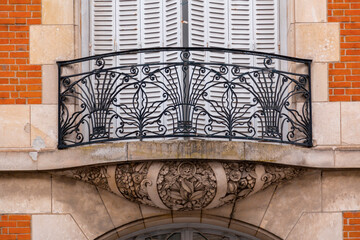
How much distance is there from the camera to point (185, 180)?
1481 centimetres

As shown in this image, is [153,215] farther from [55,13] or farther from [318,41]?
[318,41]

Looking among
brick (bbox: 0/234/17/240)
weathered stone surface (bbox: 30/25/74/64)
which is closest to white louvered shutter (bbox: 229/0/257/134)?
weathered stone surface (bbox: 30/25/74/64)

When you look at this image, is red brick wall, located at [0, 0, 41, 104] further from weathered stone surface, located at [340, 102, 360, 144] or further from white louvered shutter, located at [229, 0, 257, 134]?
weathered stone surface, located at [340, 102, 360, 144]

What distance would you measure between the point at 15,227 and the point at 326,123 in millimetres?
3809

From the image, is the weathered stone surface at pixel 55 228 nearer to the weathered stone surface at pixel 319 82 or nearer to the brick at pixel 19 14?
the brick at pixel 19 14

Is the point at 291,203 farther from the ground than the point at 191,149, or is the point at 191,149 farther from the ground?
the point at 191,149

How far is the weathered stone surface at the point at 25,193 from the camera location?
15219 mm

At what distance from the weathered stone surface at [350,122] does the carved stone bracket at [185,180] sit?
2.19ft

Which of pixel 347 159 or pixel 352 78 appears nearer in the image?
pixel 347 159

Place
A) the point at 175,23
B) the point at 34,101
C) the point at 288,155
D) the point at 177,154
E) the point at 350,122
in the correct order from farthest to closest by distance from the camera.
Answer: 1. the point at 175,23
2. the point at 34,101
3. the point at 350,122
4. the point at 288,155
5. the point at 177,154

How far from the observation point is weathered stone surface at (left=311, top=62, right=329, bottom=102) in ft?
50.4

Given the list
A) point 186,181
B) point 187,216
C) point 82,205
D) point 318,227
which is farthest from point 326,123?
point 82,205

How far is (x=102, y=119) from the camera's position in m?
15.2

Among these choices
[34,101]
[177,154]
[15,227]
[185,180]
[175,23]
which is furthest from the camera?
[175,23]
